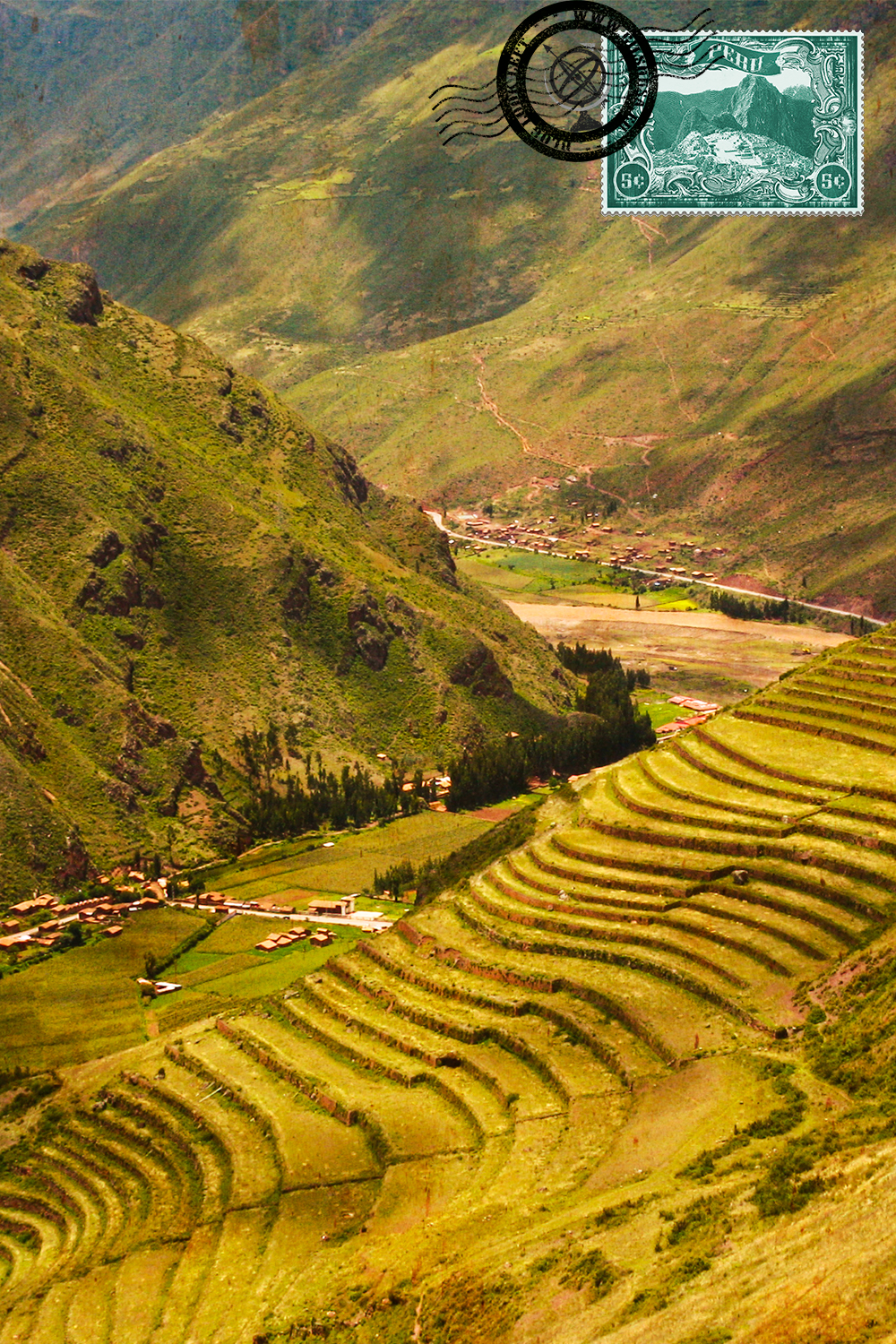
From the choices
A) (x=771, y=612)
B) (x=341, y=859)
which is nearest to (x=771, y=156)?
(x=341, y=859)

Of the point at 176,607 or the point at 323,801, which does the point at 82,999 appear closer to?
the point at 323,801

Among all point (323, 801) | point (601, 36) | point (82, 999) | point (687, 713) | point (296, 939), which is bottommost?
point (82, 999)

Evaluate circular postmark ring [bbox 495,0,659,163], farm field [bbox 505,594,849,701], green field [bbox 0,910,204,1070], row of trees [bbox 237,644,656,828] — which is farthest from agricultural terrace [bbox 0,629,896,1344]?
farm field [bbox 505,594,849,701]

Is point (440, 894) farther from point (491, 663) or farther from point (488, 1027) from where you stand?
point (491, 663)

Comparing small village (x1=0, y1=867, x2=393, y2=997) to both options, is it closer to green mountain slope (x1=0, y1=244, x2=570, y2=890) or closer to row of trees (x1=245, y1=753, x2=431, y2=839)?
green mountain slope (x1=0, y1=244, x2=570, y2=890)

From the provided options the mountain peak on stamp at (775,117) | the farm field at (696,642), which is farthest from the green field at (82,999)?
the farm field at (696,642)

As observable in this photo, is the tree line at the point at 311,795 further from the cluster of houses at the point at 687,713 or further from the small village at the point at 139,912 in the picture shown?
the cluster of houses at the point at 687,713
